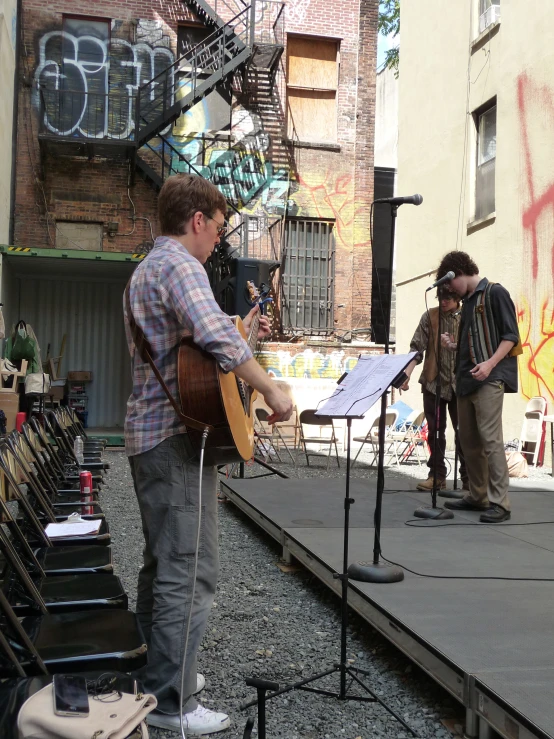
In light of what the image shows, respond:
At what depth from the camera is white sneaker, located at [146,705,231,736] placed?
276cm

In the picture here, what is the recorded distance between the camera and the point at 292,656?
12.2 feet

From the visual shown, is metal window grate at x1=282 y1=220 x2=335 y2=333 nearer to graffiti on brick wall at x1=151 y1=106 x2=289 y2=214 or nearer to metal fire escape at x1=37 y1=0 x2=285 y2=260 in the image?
graffiti on brick wall at x1=151 y1=106 x2=289 y2=214

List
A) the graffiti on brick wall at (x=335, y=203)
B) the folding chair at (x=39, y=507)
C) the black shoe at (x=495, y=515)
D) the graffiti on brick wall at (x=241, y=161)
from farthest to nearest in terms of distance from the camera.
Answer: the graffiti on brick wall at (x=335, y=203), the graffiti on brick wall at (x=241, y=161), the black shoe at (x=495, y=515), the folding chair at (x=39, y=507)

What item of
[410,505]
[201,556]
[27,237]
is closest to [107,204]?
[27,237]

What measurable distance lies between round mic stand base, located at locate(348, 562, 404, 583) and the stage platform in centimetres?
5

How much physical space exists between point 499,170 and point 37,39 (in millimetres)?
9854

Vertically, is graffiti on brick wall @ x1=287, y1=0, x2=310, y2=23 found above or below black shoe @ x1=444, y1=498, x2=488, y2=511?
above

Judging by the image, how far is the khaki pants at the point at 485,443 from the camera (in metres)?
5.81

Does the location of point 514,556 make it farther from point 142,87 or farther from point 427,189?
point 142,87

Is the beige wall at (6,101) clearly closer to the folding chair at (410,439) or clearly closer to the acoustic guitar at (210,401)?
the folding chair at (410,439)

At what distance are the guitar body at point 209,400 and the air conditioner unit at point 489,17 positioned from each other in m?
12.8

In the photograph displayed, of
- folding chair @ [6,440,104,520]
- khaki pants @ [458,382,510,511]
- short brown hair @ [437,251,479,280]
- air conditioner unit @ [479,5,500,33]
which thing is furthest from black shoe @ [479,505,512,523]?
air conditioner unit @ [479,5,500,33]

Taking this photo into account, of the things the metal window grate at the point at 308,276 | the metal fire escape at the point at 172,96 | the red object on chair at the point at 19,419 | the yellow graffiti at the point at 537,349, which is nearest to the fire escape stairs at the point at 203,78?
the metal fire escape at the point at 172,96

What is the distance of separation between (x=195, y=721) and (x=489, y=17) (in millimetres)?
13852
